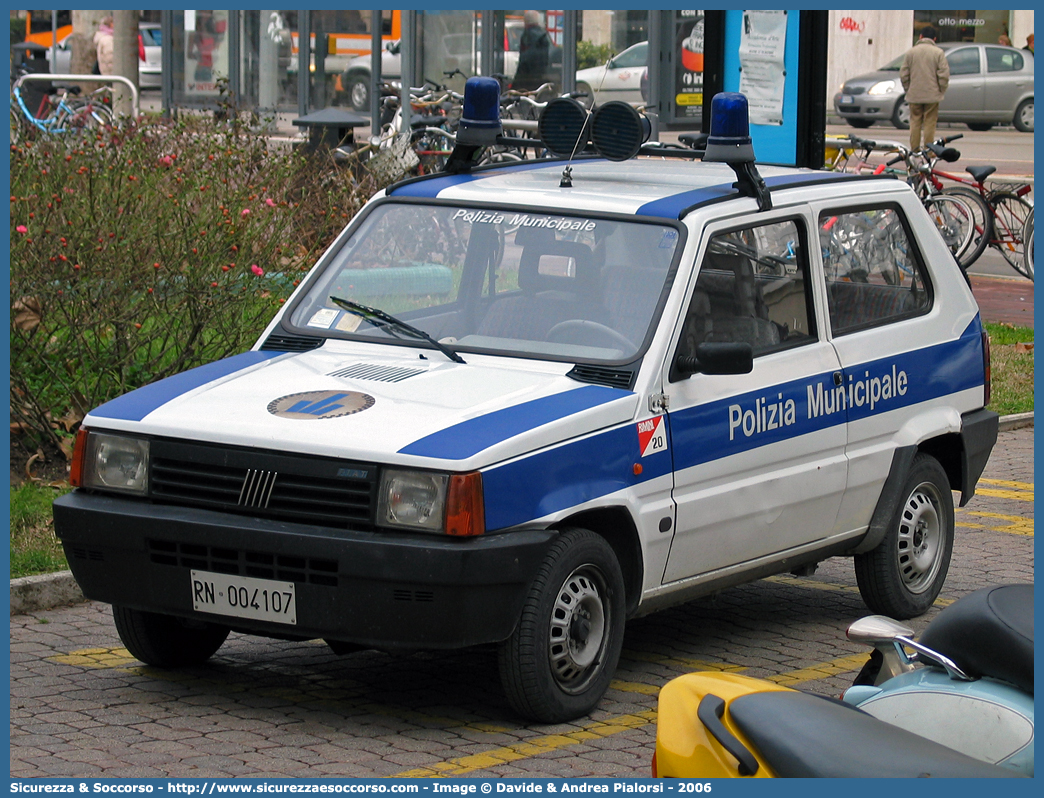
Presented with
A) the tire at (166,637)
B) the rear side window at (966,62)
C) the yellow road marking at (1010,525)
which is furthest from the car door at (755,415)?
the rear side window at (966,62)

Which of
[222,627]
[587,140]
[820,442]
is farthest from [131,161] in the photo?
[820,442]

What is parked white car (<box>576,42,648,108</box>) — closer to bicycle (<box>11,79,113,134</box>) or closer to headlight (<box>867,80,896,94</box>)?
bicycle (<box>11,79,113,134</box>)

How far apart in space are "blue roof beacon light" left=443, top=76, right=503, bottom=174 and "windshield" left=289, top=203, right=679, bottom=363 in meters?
0.49

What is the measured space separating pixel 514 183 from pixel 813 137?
6.26 metres

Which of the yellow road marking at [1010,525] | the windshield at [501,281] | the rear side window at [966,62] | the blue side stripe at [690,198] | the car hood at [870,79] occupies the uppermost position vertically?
the rear side window at [966,62]

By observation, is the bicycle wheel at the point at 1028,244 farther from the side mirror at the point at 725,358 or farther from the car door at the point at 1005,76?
the car door at the point at 1005,76

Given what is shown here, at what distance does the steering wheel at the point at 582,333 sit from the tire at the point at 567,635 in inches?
30.9

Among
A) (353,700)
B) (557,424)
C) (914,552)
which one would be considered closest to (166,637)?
(353,700)

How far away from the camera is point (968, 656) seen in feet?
12.3

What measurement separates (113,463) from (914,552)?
3.51 meters

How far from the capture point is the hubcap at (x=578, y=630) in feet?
17.5

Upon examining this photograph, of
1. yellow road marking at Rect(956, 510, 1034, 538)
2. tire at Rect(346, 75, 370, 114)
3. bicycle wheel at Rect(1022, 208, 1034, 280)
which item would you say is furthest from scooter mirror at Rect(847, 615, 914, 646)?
tire at Rect(346, 75, 370, 114)

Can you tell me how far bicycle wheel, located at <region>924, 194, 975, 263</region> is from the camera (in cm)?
1749

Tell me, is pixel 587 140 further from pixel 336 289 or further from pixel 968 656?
pixel 968 656
